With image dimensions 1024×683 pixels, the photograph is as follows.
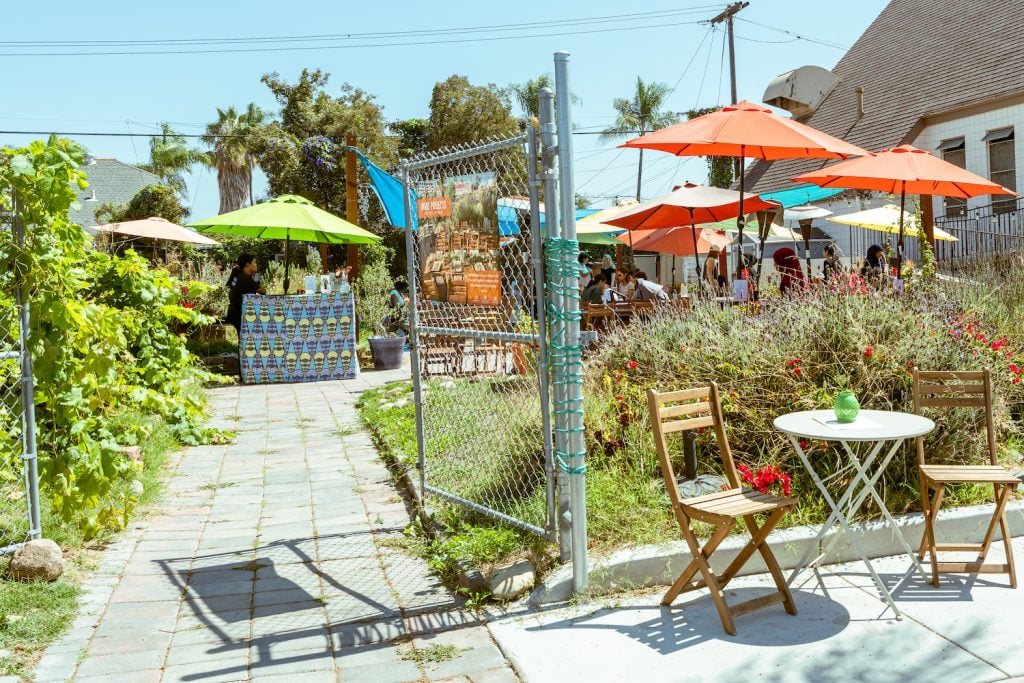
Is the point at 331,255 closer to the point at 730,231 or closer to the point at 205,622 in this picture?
the point at 730,231

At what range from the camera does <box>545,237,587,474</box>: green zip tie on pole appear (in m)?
4.32

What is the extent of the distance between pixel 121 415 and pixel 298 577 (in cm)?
360

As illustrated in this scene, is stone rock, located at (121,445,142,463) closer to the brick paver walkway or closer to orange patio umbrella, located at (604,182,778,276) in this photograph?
the brick paver walkway

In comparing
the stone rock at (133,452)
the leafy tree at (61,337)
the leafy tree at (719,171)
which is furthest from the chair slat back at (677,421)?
the leafy tree at (719,171)

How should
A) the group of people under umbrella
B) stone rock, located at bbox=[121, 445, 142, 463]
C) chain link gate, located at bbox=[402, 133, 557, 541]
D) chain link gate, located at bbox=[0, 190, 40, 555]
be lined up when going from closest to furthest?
chain link gate, located at bbox=[402, 133, 557, 541]
chain link gate, located at bbox=[0, 190, 40, 555]
stone rock, located at bbox=[121, 445, 142, 463]
the group of people under umbrella

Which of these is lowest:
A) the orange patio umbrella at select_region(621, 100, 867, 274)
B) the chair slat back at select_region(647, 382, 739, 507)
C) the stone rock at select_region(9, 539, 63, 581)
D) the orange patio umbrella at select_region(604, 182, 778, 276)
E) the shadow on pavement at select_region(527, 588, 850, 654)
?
the shadow on pavement at select_region(527, 588, 850, 654)

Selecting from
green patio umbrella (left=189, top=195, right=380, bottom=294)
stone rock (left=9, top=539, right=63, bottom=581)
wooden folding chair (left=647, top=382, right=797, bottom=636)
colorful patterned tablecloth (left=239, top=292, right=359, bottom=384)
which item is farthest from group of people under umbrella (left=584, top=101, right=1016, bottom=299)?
stone rock (left=9, top=539, right=63, bottom=581)

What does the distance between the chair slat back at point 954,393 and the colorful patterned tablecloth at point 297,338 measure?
941 centimetres

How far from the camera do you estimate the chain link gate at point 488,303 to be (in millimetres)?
4633

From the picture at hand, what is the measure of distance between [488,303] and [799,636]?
2379 mm

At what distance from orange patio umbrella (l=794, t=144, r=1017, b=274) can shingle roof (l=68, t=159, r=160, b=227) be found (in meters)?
38.3

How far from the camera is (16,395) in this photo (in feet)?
16.6

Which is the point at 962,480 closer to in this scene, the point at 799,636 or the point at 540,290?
the point at 799,636

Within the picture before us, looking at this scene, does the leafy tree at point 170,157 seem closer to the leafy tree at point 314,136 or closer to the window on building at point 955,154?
the leafy tree at point 314,136
